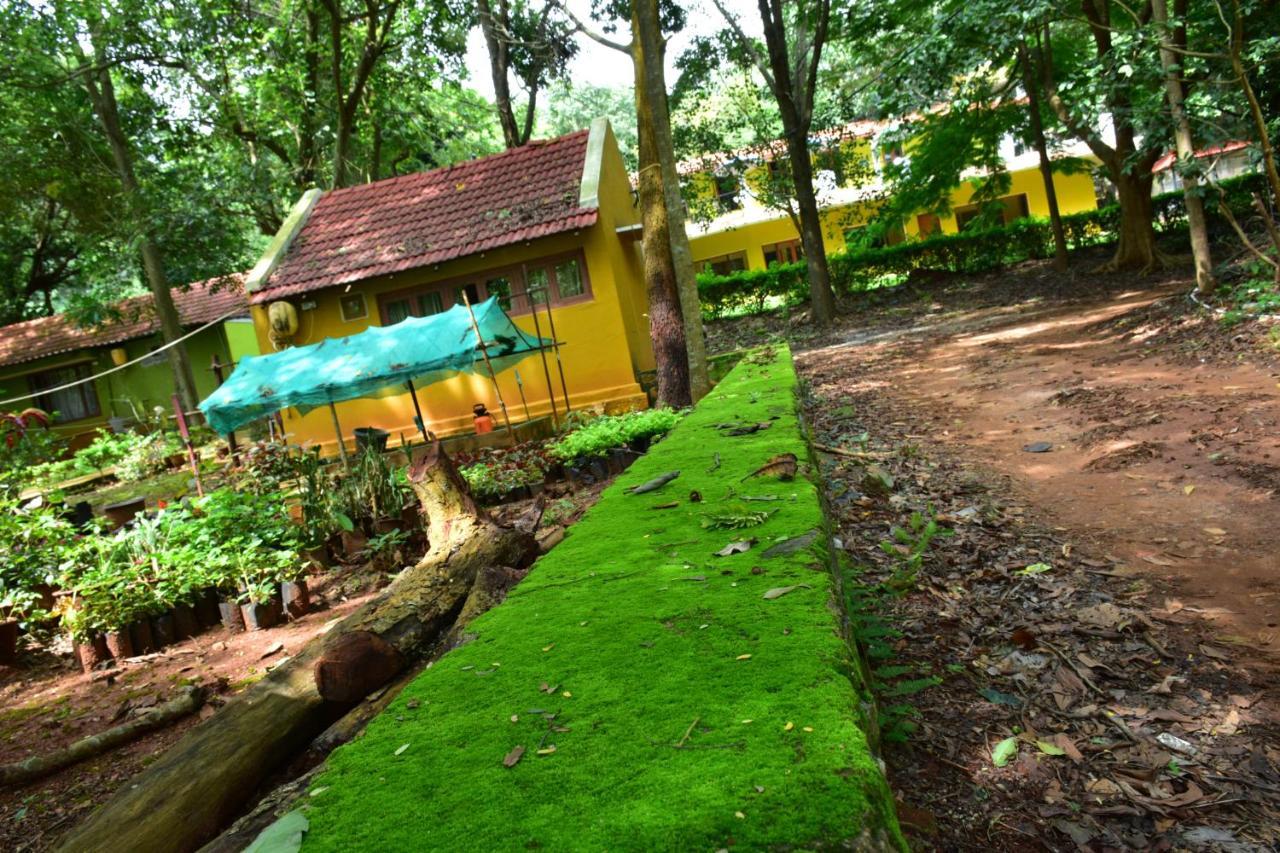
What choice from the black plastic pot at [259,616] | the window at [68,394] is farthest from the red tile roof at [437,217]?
the window at [68,394]

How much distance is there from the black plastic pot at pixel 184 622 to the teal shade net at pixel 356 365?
484 cm

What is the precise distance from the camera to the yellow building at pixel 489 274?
46.4ft

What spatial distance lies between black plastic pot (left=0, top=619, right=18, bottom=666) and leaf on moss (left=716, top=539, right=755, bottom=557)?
595cm

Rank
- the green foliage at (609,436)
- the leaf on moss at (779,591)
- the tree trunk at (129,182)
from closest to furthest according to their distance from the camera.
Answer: the leaf on moss at (779,591) < the green foliage at (609,436) < the tree trunk at (129,182)

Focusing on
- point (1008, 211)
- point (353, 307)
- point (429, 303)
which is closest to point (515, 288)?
point (429, 303)

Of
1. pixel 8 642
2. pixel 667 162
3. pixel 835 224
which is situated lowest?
pixel 8 642

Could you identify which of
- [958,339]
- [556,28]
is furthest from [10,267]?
[958,339]

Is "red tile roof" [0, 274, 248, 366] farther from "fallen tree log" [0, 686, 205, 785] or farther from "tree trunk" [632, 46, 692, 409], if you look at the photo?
"fallen tree log" [0, 686, 205, 785]

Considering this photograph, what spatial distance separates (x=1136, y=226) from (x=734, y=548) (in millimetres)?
19684

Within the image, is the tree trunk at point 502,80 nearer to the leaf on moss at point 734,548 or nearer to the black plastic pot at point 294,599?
the black plastic pot at point 294,599

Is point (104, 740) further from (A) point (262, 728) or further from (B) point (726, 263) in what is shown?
(B) point (726, 263)

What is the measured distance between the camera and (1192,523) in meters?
5.04

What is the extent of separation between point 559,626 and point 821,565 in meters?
0.95

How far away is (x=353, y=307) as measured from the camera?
49.5ft
